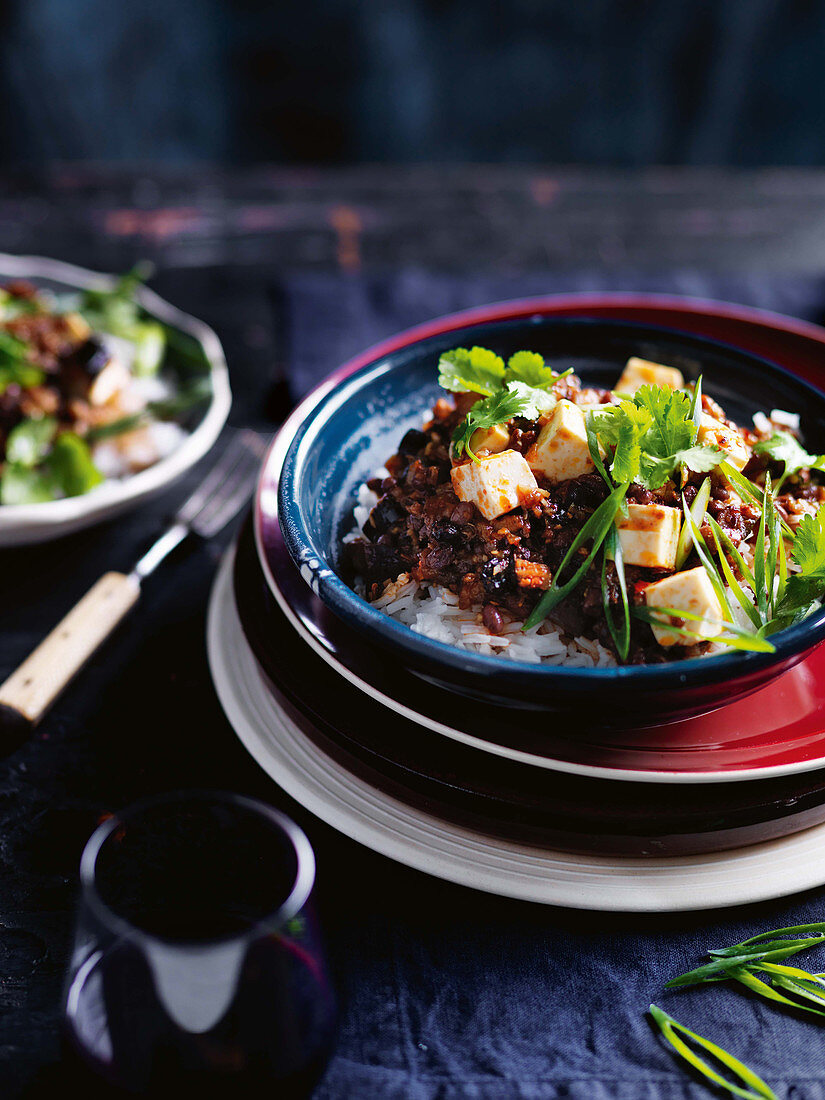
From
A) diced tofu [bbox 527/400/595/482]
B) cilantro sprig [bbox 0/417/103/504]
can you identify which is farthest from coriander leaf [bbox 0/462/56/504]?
diced tofu [bbox 527/400/595/482]

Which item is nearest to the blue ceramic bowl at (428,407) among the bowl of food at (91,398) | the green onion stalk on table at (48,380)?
the bowl of food at (91,398)

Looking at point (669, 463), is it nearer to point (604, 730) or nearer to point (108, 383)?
point (604, 730)

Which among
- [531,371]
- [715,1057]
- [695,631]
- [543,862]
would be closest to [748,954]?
[715,1057]

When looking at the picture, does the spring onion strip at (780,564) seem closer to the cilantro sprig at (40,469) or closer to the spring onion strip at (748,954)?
the spring onion strip at (748,954)

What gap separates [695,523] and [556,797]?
56 centimetres

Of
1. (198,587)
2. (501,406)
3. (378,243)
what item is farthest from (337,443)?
(378,243)

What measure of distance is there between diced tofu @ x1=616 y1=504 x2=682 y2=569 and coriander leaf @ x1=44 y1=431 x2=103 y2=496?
1654 millimetres

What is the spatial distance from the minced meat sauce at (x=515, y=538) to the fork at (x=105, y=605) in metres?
0.60

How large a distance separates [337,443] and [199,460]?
0.97 meters

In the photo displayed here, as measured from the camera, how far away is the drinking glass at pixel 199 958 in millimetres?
1202

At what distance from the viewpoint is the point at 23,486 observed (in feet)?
8.88

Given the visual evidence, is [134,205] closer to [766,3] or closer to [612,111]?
[612,111]

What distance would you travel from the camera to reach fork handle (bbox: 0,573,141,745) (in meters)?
1.94

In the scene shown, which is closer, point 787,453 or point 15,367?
point 787,453
